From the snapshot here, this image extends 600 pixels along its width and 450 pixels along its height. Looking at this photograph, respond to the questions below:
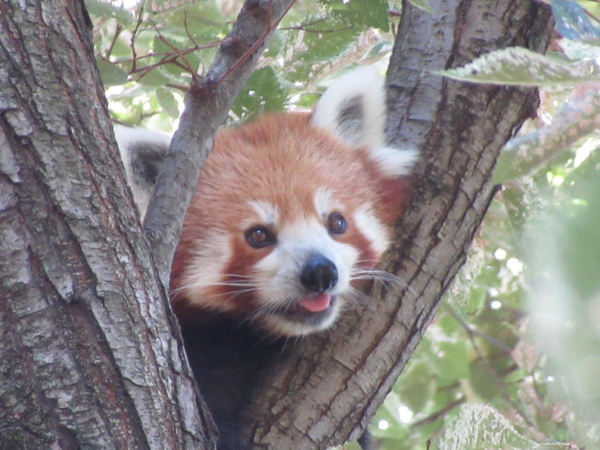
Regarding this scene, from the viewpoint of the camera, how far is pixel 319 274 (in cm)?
242

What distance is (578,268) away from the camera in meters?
0.67

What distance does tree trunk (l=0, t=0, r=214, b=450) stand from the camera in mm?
1443

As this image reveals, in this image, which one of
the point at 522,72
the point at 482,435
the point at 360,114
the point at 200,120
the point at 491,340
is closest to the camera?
the point at 522,72

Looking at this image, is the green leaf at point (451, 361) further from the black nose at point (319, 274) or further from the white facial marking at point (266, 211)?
the white facial marking at point (266, 211)

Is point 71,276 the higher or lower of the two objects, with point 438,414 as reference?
higher

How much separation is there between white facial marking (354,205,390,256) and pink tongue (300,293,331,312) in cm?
30

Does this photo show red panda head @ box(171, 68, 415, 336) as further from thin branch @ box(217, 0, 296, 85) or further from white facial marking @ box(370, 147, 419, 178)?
thin branch @ box(217, 0, 296, 85)

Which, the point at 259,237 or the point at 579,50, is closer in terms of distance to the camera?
the point at 579,50

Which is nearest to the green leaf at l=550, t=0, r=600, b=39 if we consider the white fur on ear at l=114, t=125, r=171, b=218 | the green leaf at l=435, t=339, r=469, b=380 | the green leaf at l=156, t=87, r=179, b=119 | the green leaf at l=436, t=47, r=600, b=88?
the green leaf at l=436, t=47, r=600, b=88

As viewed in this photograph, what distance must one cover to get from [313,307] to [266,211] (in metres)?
0.41

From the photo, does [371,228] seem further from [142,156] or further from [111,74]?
[111,74]

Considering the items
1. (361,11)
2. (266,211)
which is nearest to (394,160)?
(266,211)

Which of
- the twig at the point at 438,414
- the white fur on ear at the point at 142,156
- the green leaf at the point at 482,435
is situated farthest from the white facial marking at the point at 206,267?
the twig at the point at 438,414

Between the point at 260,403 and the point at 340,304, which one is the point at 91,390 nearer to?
the point at 260,403
